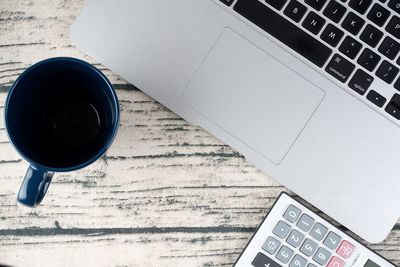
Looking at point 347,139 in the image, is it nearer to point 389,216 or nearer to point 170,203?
point 389,216

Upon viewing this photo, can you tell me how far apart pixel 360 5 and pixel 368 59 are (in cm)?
5

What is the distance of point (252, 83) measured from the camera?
490 millimetres

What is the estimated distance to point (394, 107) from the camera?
1.58 feet

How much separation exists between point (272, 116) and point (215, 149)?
70mm

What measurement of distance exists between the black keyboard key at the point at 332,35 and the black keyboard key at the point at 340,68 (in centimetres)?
1

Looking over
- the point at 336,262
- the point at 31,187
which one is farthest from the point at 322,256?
the point at 31,187

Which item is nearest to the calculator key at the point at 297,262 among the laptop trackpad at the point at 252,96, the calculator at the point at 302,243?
the calculator at the point at 302,243

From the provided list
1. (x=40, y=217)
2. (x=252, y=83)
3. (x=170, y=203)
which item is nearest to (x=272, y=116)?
(x=252, y=83)

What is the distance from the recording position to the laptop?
482 mm

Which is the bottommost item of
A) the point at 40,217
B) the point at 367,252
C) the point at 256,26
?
the point at 40,217

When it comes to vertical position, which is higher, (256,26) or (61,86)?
(256,26)

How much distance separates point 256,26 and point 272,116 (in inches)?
3.6

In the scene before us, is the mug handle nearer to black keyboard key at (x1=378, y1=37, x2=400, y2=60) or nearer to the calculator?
the calculator

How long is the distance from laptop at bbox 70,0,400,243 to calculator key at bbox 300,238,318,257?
37 mm
